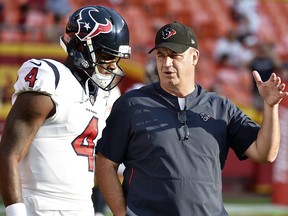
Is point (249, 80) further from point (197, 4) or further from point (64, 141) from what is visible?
point (64, 141)

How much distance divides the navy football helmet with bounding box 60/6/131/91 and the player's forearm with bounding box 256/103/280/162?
780 mm

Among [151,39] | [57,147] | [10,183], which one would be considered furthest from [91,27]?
[151,39]

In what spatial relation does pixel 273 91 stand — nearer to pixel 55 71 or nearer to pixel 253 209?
pixel 55 71

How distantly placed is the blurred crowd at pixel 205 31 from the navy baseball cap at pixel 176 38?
5616 millimetres

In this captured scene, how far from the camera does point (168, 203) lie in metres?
3.99

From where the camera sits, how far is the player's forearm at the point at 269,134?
13.1 feet

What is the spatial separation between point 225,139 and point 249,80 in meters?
9.33

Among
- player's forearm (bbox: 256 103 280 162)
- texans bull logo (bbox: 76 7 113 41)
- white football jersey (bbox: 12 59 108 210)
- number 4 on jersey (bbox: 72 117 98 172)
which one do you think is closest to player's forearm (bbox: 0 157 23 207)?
white football jersey (bbox: 12 59 108 210)

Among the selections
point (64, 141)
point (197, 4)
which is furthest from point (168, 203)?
point (197, 4)

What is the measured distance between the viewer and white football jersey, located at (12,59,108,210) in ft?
11.6

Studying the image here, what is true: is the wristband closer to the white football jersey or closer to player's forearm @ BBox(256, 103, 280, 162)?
the white football jersey

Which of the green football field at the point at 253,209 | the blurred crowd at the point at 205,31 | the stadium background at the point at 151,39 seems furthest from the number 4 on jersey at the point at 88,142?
the blurred crowd at the point at 205,31

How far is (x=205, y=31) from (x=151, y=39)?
74.0 inches

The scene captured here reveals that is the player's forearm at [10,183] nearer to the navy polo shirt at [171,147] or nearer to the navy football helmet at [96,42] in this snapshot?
the navy football helmet at [96,42]
